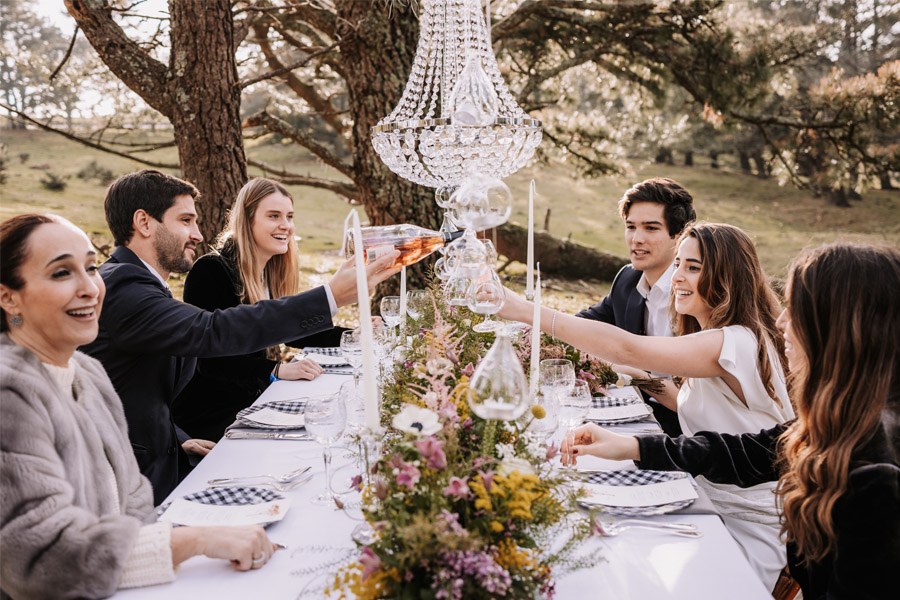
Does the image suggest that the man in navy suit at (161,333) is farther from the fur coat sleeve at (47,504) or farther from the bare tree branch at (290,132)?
the bare tree branch at (290,132)

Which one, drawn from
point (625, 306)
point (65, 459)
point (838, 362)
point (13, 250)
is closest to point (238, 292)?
point (13, 250)

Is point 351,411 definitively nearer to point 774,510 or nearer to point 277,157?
point 774,510

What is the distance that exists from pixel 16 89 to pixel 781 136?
330 inches

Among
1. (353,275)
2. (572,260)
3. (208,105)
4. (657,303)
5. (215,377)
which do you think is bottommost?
(572,260)

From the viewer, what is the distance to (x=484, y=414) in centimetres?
114

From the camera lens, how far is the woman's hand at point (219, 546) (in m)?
1.39

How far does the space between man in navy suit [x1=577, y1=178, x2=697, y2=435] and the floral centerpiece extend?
2.23 meters

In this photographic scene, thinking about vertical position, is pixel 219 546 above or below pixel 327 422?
below

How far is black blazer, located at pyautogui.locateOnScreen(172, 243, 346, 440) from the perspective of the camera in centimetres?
305

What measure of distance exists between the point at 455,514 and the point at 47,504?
81 centimetres

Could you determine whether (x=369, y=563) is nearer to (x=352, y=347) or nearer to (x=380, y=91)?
(x=352, y=347)

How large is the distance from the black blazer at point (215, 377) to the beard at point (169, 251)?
16.9 inches

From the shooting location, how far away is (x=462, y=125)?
2.18m

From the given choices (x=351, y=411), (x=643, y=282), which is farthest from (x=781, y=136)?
(x=351, y=411)
